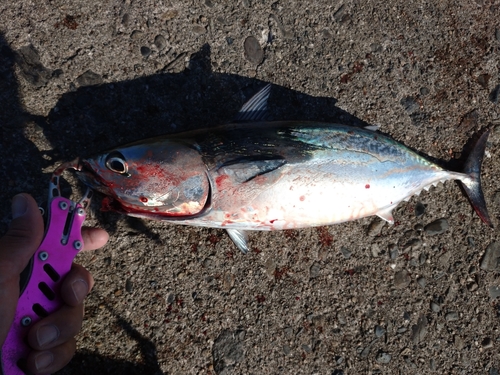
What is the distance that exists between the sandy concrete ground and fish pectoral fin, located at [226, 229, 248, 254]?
0.69 feet

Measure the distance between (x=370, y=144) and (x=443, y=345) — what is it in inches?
67.9

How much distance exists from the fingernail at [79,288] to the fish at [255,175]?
1.46 feet

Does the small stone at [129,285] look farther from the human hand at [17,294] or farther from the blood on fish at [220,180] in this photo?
the blood on fish at [220,180]

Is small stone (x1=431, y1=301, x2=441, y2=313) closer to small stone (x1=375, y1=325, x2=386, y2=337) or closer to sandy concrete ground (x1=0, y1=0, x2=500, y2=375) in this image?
sandy concrete ground (x1=0, y1=0, x2=500, y2=375)

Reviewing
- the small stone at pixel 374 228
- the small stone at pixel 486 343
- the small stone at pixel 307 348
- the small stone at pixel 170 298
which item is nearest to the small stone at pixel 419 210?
the small stone at pixel 374 228

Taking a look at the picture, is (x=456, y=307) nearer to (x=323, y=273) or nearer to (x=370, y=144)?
A: (x=323, y=273)

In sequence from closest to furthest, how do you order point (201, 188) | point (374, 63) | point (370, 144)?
point (201, 188), point (370, 144), point (374, 63)

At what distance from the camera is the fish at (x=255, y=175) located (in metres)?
2.29

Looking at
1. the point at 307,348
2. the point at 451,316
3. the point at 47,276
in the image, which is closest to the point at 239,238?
the point at 307,348

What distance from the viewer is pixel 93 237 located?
8.34 feet

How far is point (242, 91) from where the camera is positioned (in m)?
3.01

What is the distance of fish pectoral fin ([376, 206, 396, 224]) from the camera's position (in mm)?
2807

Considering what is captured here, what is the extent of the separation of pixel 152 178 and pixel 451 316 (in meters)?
2.54

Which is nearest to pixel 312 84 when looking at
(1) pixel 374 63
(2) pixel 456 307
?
(1) pixel 374 63
